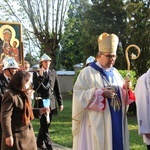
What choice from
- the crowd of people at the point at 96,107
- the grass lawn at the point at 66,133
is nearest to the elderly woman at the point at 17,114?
the crowd of people at the point at 96,107

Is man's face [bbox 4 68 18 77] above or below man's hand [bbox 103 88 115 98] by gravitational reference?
above

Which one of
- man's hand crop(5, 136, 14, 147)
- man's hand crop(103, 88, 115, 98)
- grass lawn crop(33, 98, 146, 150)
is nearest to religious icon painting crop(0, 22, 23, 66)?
grass lawn crop(33, 98, 146, 150)

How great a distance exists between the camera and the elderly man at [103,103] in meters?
4.43

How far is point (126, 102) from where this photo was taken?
4559 mm

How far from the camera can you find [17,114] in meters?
4.49

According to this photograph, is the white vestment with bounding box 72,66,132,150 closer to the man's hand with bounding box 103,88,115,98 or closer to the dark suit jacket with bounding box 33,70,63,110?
the man's hand with bounding box 103,88,115,98

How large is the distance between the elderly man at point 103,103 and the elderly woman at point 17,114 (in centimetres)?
65

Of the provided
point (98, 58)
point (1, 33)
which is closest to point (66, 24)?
point (1, 33)

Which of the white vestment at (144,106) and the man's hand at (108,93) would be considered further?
the white vestment at (144,106)

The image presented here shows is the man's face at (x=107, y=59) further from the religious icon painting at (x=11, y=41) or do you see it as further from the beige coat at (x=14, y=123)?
the religious icon painting at (x=11, y=41)

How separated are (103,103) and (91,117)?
0.25 meters

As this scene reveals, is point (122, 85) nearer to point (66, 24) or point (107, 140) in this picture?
point (107, 140)

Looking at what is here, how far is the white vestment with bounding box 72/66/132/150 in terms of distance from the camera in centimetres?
445

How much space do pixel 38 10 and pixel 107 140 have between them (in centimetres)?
1673
